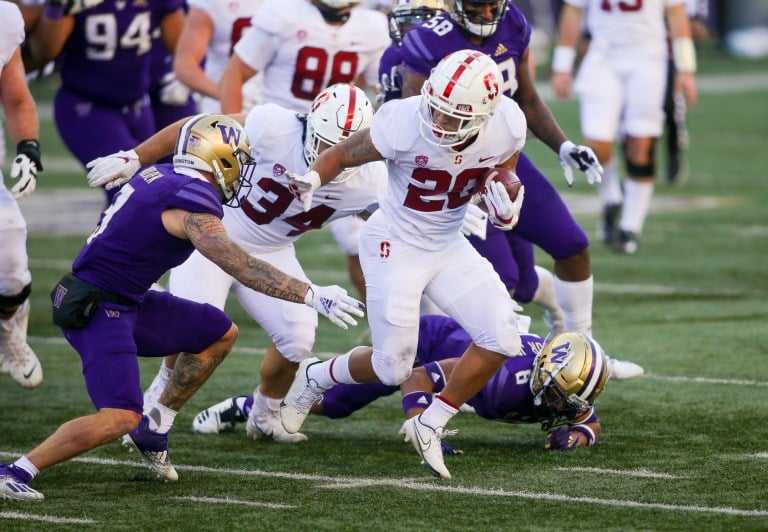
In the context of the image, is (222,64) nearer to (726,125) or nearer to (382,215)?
(382,215)

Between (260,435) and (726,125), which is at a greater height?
(260,435)

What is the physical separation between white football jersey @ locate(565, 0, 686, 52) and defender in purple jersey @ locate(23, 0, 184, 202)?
13.1 ft

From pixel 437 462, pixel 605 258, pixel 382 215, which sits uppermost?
pixel 382 215

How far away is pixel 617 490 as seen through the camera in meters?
4.96

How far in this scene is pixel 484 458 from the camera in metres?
5.54

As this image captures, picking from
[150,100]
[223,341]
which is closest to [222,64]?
[150,100]

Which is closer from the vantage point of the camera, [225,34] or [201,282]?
[201,282]

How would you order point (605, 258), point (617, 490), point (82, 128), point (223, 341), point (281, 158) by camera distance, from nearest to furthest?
1. point (617, 490)
2. point (223, 341)
3. point (281, 158)
4. point (82, 128)
5. point (605, 258)

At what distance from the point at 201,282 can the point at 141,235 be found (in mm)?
1044

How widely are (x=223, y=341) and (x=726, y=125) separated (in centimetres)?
1579

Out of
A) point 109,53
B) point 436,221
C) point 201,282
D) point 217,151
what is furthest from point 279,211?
point 109,53

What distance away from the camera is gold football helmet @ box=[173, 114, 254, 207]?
16.9ft

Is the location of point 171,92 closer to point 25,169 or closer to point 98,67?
point 98,67

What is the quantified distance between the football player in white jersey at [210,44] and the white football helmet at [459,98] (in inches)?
121
